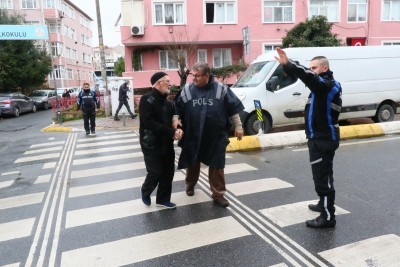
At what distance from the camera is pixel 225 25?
24547 millimetres

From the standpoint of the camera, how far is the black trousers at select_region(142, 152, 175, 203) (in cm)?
471

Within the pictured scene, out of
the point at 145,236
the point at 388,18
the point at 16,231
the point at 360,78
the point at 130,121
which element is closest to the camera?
the point at 145,236

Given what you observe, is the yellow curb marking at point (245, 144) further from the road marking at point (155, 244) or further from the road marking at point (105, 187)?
the road marking at point (155, 244)

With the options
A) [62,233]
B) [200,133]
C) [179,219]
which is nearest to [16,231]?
[62,233]

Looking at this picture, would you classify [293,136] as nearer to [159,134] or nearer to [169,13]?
[159,134]

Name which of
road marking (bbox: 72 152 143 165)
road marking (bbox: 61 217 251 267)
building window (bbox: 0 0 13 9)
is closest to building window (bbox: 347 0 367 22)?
road marking (bbox: 72 152 143 165)

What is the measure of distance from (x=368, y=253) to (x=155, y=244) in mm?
2168

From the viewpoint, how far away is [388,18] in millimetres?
25906

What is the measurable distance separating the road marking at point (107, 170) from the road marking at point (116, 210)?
196cm

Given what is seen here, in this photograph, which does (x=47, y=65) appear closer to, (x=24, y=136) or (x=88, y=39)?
(x=24, y=136)

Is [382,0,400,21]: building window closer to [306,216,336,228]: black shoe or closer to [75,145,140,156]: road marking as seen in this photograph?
[75,145,140,156]: road marking

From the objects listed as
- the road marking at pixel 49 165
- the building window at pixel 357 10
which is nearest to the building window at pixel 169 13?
the building window at pixel 357 10

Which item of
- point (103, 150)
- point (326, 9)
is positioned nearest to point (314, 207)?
point (103, 150)

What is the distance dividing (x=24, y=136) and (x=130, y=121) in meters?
4.02
